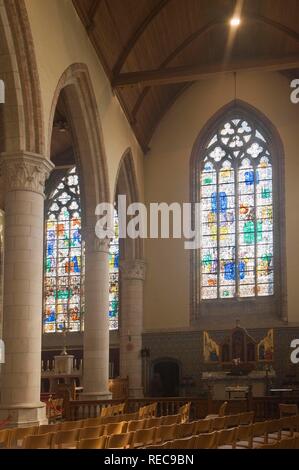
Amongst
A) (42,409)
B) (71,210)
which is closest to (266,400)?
(42,409)

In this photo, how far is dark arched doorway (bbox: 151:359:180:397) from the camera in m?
22.8

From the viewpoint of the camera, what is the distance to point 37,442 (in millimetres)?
7773

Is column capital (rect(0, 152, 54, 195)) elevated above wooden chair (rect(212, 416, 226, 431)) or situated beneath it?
elevated above

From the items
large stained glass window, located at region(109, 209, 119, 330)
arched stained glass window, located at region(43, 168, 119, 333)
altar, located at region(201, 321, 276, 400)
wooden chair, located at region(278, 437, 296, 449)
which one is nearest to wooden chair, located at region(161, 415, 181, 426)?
wooden chair, located at region(278, 437, 296, 449)

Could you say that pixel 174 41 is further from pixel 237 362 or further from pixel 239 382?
pixel 239 382

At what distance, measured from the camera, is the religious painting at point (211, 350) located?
22172 millimetres

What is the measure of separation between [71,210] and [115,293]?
371 centimetres

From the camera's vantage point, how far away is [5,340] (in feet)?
41.6

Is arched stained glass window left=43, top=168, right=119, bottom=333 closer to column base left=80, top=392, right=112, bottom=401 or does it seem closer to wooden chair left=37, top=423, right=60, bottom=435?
column base left=80, top=392, right=112, bottom=401

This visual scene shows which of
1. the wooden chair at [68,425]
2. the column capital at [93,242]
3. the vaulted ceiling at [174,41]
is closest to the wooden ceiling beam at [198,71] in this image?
the vaulted ceiling at [174,41]

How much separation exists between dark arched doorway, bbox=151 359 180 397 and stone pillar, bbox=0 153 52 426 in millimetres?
10379

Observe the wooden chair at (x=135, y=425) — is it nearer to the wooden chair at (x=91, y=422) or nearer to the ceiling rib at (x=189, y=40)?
the wooden chair at (x=91, y=422)

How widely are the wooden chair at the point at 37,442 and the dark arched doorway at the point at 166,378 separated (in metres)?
15.1

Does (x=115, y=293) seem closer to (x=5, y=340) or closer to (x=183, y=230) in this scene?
(x=183, y=230)
